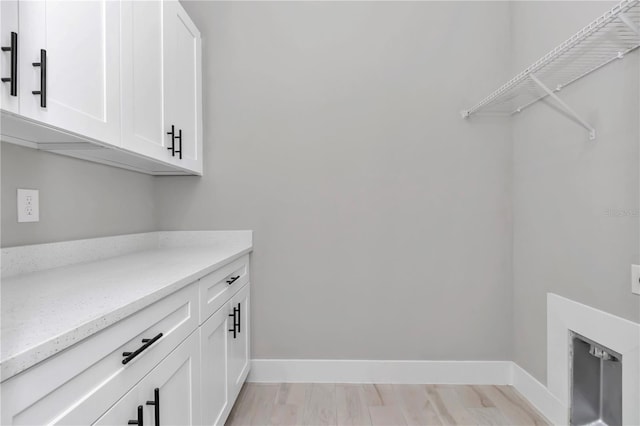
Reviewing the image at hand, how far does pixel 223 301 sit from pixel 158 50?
1.18 meters

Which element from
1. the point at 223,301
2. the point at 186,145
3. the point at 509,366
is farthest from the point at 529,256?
the point at 186,145

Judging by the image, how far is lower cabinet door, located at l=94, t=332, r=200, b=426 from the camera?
2.76ft

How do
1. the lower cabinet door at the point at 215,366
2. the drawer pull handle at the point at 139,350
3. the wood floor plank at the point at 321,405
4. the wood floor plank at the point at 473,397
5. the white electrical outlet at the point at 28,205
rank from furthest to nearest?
the wood floor plank at the point at 473,397 → the wood floor plank at the point at 321,405 → the lower cabinet door at the point at 215,366 → the white electrical outlet at the point at 28,205 → the drawer pull handle at the point at 139,350

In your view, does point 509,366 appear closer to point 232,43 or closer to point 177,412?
point 177,412

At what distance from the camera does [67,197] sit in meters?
1.47

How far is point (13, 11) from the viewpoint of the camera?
86 cm

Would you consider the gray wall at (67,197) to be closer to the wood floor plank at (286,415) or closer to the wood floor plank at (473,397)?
the wood floor plank at (286,415)

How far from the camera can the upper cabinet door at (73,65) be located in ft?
3.00

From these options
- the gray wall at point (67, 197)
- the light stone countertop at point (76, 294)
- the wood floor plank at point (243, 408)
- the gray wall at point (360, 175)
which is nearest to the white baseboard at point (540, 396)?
the gray wall at point (360, 175)

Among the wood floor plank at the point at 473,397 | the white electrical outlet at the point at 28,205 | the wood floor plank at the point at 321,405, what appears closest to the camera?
the white electrical outlet at the point at 28,205

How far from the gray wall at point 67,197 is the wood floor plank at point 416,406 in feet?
5.84

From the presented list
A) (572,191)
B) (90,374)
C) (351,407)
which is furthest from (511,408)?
(90,374)

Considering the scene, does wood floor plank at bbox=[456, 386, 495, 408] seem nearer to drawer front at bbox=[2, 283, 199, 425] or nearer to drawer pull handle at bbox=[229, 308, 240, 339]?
drawer pull handle at bbox=[229, 308, 240, 339]

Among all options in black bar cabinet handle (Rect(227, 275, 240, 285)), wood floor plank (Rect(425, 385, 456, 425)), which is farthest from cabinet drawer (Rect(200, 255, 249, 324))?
wood floor plank (Rect(425, 385, 456, 425))
